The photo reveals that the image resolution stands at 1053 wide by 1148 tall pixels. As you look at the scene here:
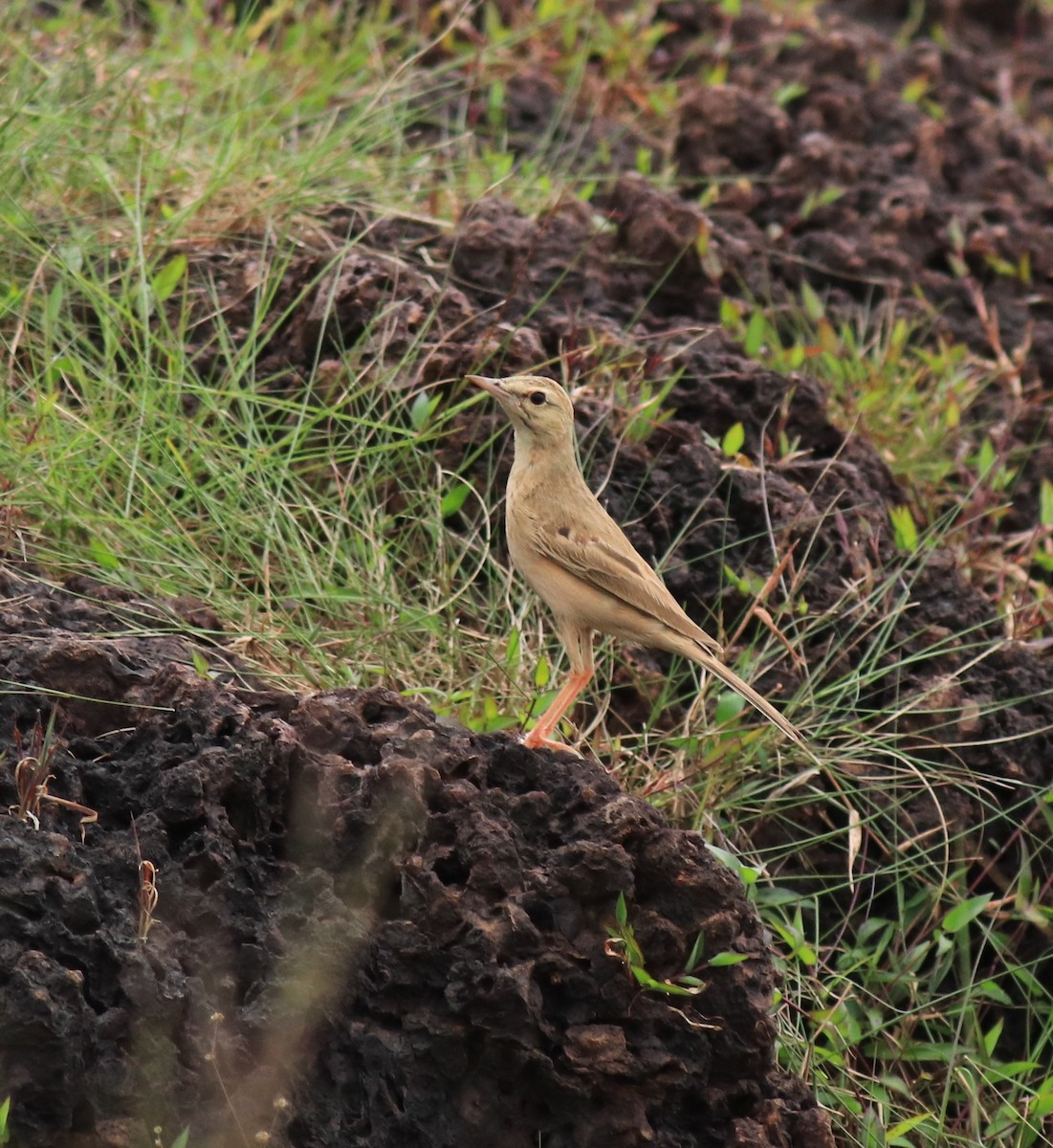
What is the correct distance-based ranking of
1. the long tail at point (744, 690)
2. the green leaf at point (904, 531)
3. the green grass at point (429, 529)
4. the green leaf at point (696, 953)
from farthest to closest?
the green leaf at point (904, 531) < the green grass at point (429, 529) < the long tail at point (744, 690) < the green leaf at point (696, 953)

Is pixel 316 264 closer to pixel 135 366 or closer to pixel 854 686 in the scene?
pixel 135 366

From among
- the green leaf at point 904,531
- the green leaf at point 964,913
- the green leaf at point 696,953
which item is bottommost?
the green leaf at point 964,913

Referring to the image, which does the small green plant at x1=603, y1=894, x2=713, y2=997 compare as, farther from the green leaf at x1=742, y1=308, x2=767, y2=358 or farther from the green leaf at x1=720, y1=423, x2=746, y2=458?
the green leaf at x1=742, y1=308, x2=767, y2=358

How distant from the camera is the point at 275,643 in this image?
4547mm

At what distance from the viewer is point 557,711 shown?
445 cm

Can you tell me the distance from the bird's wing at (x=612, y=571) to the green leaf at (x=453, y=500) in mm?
763

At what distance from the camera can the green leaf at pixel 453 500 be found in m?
5.27

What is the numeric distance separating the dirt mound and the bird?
0.65 m

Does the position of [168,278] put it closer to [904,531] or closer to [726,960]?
[904,531]

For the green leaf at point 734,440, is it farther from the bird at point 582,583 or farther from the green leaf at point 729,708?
the green leaf at point 729,708

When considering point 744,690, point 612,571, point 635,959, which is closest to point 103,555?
point 612,571

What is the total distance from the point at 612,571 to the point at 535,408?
0.62 metres

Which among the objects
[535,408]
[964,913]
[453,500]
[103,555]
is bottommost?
[964,913]

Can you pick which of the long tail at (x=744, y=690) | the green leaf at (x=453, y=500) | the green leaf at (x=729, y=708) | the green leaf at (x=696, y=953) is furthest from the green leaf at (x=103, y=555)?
the green leaf at (x=696, y=953)
